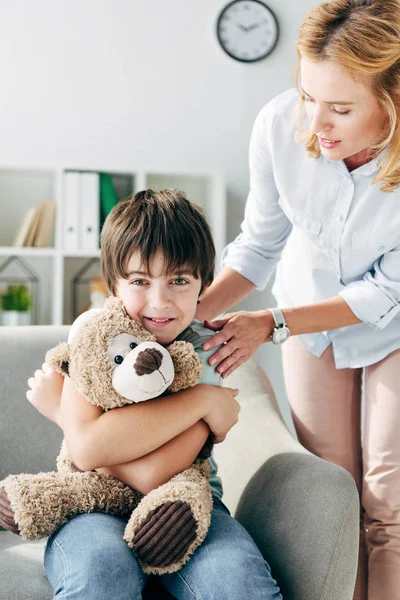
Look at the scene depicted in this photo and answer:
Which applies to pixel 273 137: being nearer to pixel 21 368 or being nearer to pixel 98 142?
pixel 21 368

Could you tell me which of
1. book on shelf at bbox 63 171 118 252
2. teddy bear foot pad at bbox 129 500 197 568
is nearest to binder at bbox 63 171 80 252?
book on shelf at bbox 63 171 118 252

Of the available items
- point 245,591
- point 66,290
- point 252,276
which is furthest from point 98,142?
point 245,591

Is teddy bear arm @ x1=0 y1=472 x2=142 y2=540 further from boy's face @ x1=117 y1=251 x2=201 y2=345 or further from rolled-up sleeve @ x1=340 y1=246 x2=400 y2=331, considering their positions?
rolled-up sleeve @ x1=340 y1=246 x2=400 y2=331

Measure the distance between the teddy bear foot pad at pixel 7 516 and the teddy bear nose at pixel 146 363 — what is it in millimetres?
287

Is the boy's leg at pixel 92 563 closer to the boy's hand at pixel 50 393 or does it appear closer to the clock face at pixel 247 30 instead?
the boy's hand at pixel 50 393

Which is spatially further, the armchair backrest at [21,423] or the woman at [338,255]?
the armchair backrest at [21,423]

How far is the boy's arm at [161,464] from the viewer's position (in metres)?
1.14

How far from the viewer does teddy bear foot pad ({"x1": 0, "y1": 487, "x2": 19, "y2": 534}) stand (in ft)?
3.61

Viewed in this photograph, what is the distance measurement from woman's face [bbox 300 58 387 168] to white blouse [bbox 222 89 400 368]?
11cm

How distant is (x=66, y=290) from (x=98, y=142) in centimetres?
61

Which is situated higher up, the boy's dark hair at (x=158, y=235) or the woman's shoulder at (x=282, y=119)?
the woman's shoulder at (x=282, y=119)

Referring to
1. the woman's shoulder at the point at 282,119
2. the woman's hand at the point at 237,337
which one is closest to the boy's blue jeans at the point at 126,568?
the woman's hand at the point at 237,337

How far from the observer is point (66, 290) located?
2908mm

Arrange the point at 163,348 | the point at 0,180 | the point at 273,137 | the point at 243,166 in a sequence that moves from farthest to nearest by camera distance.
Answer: the point at 243,166
the point at 0,180
the point at 273,137
the point at 163,348
